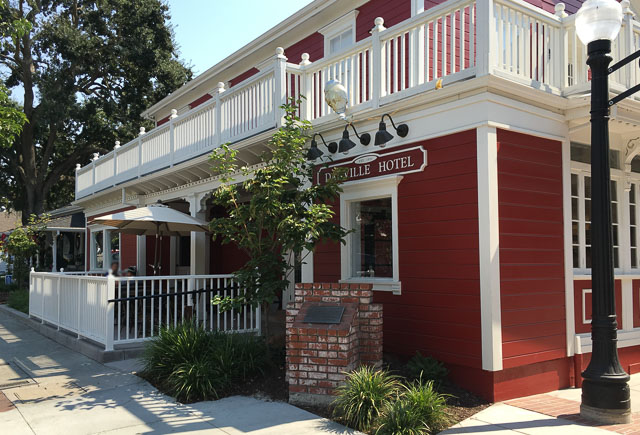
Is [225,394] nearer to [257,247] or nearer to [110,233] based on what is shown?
[257,247]

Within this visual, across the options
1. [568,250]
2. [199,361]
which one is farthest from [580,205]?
[199,361]

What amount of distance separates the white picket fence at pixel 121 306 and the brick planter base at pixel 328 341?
1892 mm

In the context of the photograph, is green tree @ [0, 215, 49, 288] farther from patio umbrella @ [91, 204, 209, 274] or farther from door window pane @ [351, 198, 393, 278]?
door window pane @ [351, 198, 393, 278]

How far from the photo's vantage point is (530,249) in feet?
21.6

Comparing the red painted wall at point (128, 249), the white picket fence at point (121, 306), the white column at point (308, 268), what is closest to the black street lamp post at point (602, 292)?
the white column at point (308, 268)

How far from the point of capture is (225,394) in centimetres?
654

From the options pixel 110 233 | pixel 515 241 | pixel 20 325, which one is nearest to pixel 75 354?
pixel 20 325

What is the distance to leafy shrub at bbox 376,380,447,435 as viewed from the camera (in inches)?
196

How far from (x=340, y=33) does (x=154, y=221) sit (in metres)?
5.83

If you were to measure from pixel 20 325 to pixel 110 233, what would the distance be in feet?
21.7

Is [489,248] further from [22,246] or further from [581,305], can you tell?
[22,246]

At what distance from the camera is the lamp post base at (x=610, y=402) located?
206 inches

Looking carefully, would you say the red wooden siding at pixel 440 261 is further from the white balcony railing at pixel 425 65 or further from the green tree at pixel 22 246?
the green tree at pixel 22 246

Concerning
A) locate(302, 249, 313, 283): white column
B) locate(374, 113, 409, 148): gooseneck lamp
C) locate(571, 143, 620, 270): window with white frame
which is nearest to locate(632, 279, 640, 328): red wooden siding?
locate(571, 143, 620, 270): window with white frame
